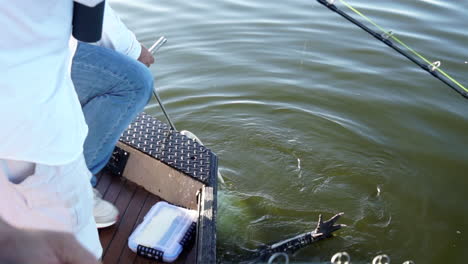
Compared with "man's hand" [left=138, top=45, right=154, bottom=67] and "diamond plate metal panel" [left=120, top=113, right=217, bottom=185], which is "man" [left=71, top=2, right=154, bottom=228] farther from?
"diamond plate metal panel" [left=120, top=113, right=217, bottom=185]

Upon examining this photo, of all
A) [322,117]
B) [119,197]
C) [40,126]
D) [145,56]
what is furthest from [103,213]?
[322,117]

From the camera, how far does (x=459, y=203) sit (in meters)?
3.38

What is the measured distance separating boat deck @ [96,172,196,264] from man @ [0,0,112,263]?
1056mm

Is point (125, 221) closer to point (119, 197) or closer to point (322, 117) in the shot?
point (119, 197)

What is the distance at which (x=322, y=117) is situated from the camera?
4391 mm

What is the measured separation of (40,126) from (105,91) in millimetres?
811

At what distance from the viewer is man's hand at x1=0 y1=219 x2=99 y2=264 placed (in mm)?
1418

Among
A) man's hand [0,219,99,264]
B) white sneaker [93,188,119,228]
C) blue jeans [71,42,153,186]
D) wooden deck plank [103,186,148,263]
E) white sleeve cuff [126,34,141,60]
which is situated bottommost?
wooden deck plank [103,186,148,263]

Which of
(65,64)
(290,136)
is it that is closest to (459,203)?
(290,136)

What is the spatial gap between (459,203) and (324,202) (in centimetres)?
107

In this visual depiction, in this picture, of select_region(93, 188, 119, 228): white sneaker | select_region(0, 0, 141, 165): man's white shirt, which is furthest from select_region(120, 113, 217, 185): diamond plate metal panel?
select_region(0, 0, 141, 165): man's white shirt

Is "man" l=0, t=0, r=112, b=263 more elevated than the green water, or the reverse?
"man" l=0, t=0, r=112, b=263

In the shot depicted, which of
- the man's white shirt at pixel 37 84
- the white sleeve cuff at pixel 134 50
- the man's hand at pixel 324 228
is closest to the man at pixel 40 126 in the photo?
the man's white shirt at pixel 37 84

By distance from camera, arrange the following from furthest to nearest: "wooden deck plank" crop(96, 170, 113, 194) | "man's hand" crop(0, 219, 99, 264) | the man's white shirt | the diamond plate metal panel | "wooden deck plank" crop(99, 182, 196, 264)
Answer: "wooden deck plank" crop(96, 170, 113, 194) → the diamond plate metal panel → "wooden deck plank" crop(99, 182, 196, 264) → "man's hand" crop(0, 219, 99, 264) → the man's white shirt
